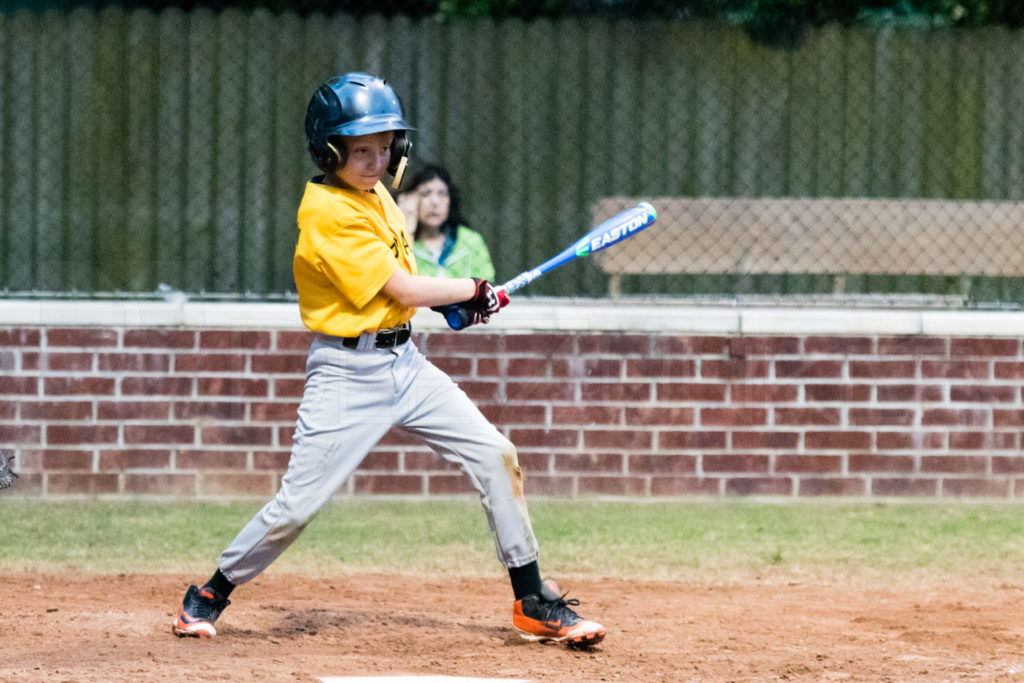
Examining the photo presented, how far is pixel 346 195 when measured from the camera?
4.48 meters

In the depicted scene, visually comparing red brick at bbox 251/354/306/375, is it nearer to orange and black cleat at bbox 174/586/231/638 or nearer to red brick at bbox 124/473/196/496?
red brick at bbox 124/473/196/496

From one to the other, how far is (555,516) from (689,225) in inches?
72.4

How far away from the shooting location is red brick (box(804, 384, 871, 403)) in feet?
24.4

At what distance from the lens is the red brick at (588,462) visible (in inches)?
292

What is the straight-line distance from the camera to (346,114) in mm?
4367

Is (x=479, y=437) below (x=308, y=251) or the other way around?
below

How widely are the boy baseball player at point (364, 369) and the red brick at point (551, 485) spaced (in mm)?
2662

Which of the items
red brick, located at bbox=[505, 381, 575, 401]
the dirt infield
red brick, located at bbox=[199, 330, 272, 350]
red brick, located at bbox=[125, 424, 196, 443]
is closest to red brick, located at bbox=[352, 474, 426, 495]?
red brick, located at bbox=[505, 381, 575, 401]

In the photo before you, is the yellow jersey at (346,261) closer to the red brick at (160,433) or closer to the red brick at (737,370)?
the red brick at (160,433)

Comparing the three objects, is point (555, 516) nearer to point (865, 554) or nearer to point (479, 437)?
point (865, 554)

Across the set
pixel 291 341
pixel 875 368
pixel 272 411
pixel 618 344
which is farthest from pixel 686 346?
pixel 272 411

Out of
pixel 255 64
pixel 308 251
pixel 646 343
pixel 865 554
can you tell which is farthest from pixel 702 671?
pixel 255 64

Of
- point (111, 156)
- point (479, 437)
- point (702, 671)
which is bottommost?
point (702, 671)

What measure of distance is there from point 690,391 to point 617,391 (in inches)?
14.9
